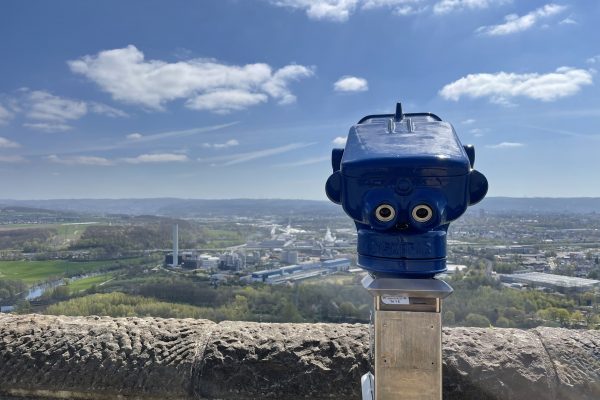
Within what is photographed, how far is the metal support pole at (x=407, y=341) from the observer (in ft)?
4.00

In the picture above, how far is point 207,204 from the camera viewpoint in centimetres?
1697

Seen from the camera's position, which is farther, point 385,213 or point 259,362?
point 259,362

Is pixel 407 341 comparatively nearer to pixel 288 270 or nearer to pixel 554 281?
pixel 554 281

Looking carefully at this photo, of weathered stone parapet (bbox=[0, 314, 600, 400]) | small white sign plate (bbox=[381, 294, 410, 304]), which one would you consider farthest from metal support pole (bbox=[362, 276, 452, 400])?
weathered stone parapet (bbox=[0, 314, 600, 400])

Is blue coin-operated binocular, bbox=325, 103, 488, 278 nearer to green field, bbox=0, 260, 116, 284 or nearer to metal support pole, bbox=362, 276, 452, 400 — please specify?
metal support pole, bbox=362, 276, 452, 400

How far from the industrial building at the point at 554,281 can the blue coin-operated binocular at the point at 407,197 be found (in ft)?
6.15

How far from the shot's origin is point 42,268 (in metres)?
6.84

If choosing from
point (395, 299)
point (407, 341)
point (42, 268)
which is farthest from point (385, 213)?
point (42, 268)

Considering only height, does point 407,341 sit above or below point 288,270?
above

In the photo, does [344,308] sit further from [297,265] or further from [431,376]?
[297,265]

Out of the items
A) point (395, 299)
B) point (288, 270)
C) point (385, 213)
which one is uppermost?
point (385, 213)

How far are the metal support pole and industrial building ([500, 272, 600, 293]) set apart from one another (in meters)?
1.86

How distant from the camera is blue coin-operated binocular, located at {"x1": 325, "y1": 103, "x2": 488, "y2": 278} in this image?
3.93 ft

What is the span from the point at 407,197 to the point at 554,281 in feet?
7.43
